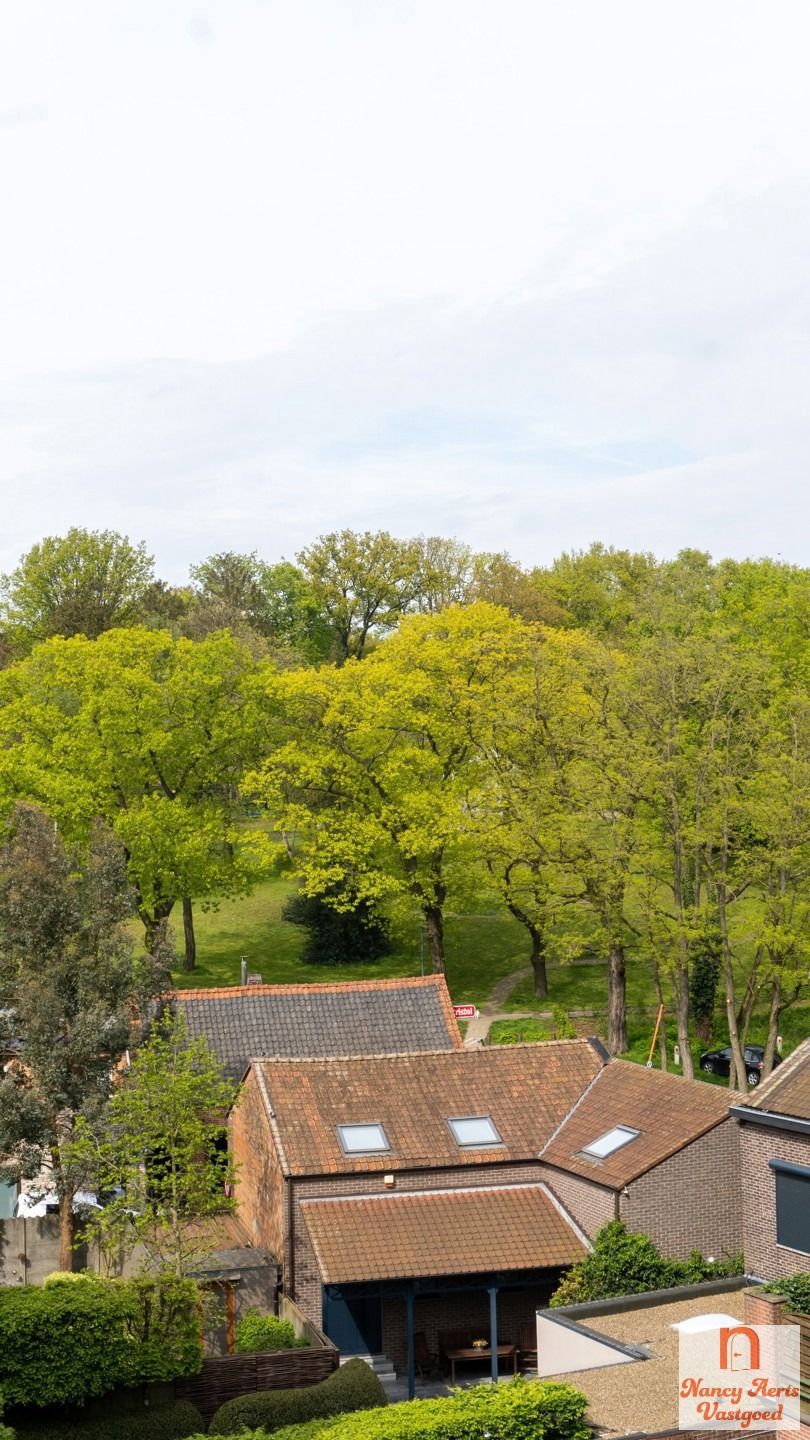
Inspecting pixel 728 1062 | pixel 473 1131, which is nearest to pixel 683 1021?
pixel 728 1062

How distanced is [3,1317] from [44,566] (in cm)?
6358

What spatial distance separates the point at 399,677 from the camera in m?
53.4

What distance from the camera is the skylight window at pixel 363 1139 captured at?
30453 mm

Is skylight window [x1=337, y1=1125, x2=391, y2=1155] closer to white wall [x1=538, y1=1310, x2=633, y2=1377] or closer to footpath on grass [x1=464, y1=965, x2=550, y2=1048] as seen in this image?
white wall [x1=538, y1=1310, x2=633, y2=1377]

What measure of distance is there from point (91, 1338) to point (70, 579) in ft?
207

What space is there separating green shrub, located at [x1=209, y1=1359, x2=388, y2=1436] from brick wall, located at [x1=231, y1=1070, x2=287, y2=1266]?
17.0 ft

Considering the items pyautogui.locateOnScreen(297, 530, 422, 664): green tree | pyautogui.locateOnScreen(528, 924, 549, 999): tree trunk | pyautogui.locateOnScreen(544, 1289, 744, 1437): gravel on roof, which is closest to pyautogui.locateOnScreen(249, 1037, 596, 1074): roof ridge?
pyautogui.locateOnScreen(544, 1289, 744, 1437): gravel on roof

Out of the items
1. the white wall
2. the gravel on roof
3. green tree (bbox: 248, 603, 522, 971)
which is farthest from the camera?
green tree (bbox: 248, 603, 522, 971)

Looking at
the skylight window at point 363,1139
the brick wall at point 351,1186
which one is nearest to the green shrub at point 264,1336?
the brick wall at point 351,1186

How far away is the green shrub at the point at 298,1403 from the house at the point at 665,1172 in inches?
A: 269

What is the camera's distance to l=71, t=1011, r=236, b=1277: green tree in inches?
1070

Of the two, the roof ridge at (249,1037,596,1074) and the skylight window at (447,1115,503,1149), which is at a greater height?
the roof ridge at (249,1037,596,1074)

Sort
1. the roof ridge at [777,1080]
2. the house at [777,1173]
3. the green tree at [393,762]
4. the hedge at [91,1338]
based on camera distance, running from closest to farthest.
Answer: the hedge at [91,1338], the house at [777,1173], the roof ridge at [777,1080], the green tree at [393,762]

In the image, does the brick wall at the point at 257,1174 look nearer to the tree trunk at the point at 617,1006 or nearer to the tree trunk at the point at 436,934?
the tree trunk at the point at 617,1006
